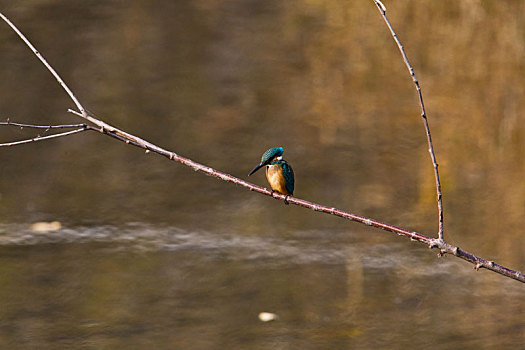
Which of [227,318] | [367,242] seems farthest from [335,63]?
[227,318]

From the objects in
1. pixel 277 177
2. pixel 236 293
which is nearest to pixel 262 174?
pixel 236 293

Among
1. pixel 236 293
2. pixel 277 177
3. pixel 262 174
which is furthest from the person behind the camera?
pixel 262 174

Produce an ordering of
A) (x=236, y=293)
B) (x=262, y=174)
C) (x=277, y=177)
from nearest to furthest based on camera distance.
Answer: (x=277, y=177)
(x=236, y=293)
(x=262, y=174)

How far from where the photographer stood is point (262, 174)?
2664 mm

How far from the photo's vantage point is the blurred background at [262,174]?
2.45 m

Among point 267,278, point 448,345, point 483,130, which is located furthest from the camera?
point 483,130

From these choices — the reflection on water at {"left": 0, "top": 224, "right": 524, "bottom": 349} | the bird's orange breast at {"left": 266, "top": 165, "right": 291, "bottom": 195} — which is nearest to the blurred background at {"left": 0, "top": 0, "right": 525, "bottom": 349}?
the reflection on water at {"left": 0, "top": 224, "right": 524, "bottom": 349}

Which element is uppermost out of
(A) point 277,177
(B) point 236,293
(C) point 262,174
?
(C) point 262,174

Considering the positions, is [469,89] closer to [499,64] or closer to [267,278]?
[499,64]

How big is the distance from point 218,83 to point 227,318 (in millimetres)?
927

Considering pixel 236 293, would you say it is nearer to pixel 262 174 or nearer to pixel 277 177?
pixel 262 174

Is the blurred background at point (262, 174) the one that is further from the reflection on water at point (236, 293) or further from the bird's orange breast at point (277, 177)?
the bird's orange breast at point (277, 177)

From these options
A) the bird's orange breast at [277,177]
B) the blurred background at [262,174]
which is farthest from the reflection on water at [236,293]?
the bird's orange breast at [277,177]

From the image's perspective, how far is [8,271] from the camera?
8.17 ft
